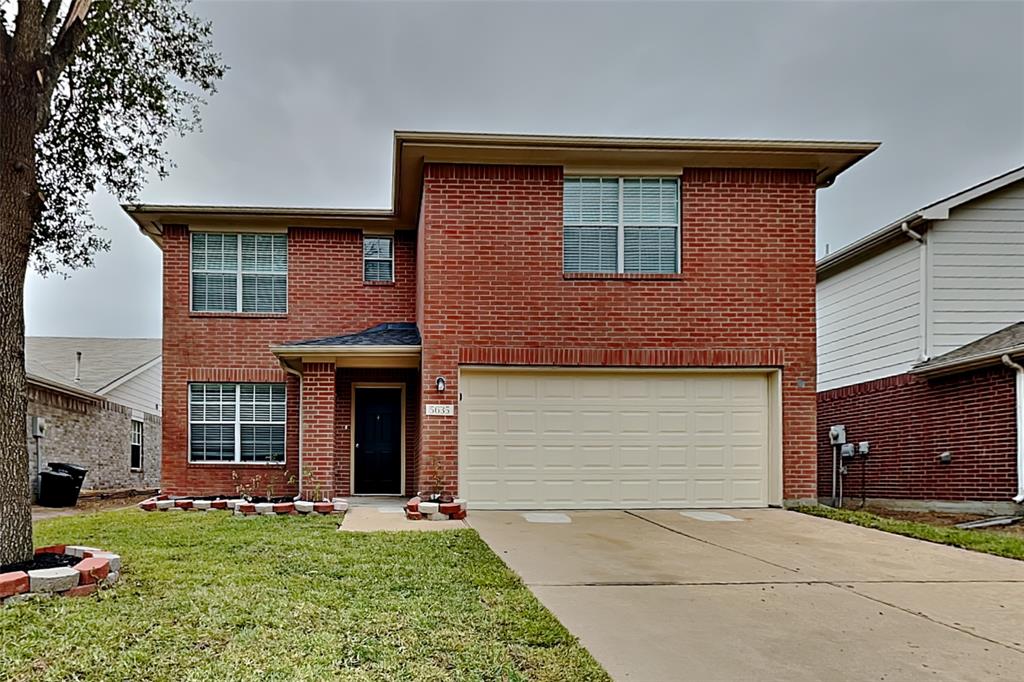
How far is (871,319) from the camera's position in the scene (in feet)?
52.9

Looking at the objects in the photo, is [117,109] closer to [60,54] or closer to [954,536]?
[60,54]

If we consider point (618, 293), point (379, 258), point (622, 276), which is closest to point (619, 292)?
point (618, 293)

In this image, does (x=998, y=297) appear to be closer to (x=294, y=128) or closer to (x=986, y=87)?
(x=986, y=87)

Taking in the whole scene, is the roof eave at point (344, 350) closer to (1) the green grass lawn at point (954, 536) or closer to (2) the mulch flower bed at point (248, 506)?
(2) the mulch flower bed at point (248, 506)

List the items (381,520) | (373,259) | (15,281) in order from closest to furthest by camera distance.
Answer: (15,281)
(381,520)
(373,259)

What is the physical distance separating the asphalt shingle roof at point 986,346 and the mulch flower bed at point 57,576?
11751 millimetres

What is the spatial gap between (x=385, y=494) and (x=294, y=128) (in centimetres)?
966

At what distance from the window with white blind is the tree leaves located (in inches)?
151

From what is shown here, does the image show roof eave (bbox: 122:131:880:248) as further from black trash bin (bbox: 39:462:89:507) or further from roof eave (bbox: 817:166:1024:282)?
black trash bin (bbox: 39:462:89:507)

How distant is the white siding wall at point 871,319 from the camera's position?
14672mm

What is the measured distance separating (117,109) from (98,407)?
11.9 m

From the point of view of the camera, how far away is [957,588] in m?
6.63

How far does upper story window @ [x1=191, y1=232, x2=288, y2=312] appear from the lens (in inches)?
618

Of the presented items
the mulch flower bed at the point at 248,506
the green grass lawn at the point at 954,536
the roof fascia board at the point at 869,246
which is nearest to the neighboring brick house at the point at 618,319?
the mulch flower bed at the point at 248,506
